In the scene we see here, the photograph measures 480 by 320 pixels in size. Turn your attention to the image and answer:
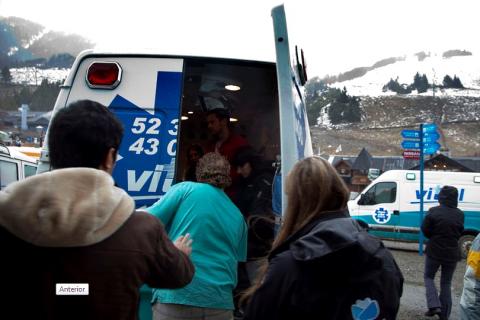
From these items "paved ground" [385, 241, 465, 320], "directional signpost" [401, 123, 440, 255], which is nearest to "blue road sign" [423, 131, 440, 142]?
"directional signpost" [401, 123, 440, 255]

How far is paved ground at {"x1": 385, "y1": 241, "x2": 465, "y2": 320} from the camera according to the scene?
23.2ft

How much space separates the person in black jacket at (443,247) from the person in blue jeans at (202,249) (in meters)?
4.66

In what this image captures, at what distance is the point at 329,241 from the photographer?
1621mm

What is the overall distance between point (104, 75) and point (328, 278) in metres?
2.34

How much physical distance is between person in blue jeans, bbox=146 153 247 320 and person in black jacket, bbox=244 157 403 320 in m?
1.04

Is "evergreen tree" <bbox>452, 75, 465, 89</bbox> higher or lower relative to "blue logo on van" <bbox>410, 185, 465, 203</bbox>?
higher

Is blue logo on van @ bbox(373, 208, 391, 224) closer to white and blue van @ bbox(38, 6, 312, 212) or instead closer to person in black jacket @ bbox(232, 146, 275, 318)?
person in black jacket @ bbox(232, 146, 275, 318)

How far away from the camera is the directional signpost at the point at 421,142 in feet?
41.8

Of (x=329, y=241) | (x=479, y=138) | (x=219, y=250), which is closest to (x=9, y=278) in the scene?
(x=329, y=241)

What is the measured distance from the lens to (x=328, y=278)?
1618 mm

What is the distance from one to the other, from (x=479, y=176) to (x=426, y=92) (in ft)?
573

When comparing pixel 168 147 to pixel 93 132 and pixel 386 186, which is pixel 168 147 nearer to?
pixel 93 132

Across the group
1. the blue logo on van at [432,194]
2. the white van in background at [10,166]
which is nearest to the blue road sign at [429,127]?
the blue logo on van at [432,194]

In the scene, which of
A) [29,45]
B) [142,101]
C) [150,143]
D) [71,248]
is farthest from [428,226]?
[29,45]
